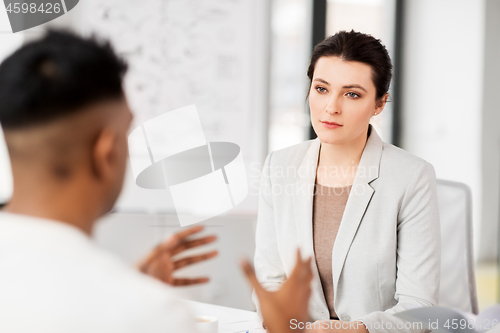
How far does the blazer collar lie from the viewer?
1.28 metres

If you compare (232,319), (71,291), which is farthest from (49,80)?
(232,319)

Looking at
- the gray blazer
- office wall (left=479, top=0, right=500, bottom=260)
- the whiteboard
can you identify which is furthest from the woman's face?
office wall (left=479, top=0, right=500, bottom=260)

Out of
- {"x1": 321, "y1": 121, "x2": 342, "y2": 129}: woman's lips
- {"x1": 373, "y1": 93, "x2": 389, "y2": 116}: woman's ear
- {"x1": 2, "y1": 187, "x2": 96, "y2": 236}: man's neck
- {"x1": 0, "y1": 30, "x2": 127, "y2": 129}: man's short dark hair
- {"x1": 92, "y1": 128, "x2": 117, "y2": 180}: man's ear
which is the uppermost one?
{"x1": 0, "y1": 30, "x2": 127, "y2": 129}: man's short dark hair

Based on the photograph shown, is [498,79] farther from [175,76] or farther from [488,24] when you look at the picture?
[175,76]

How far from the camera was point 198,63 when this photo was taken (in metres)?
2.36

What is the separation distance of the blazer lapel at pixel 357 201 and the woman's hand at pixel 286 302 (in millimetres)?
709

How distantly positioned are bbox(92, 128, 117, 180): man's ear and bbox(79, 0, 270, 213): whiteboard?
181cm

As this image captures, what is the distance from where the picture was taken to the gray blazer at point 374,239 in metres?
1.22

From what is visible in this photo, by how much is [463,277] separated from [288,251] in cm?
52

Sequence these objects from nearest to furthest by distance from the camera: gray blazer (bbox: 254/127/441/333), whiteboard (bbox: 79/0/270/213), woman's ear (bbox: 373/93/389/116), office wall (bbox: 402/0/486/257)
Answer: gray blazer (bbox: 254/127/441/333)
woman's ear (bbox: 373/93/389/116)
whiteboard (bbox: 79/0/270/213)
office wall (bbox: 402/0/486/257)

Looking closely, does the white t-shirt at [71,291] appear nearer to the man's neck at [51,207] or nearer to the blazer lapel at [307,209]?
the man's neck at [51,207]

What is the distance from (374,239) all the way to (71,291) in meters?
0.98

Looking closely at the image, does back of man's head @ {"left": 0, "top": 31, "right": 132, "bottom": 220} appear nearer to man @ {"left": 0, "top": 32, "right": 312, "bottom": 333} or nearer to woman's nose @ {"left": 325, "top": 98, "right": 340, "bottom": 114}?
man @ {"left": 0, "top": 32, "right": 312, "bottom": 333}

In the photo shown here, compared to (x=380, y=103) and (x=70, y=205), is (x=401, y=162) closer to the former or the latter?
(x=380, y=103)
